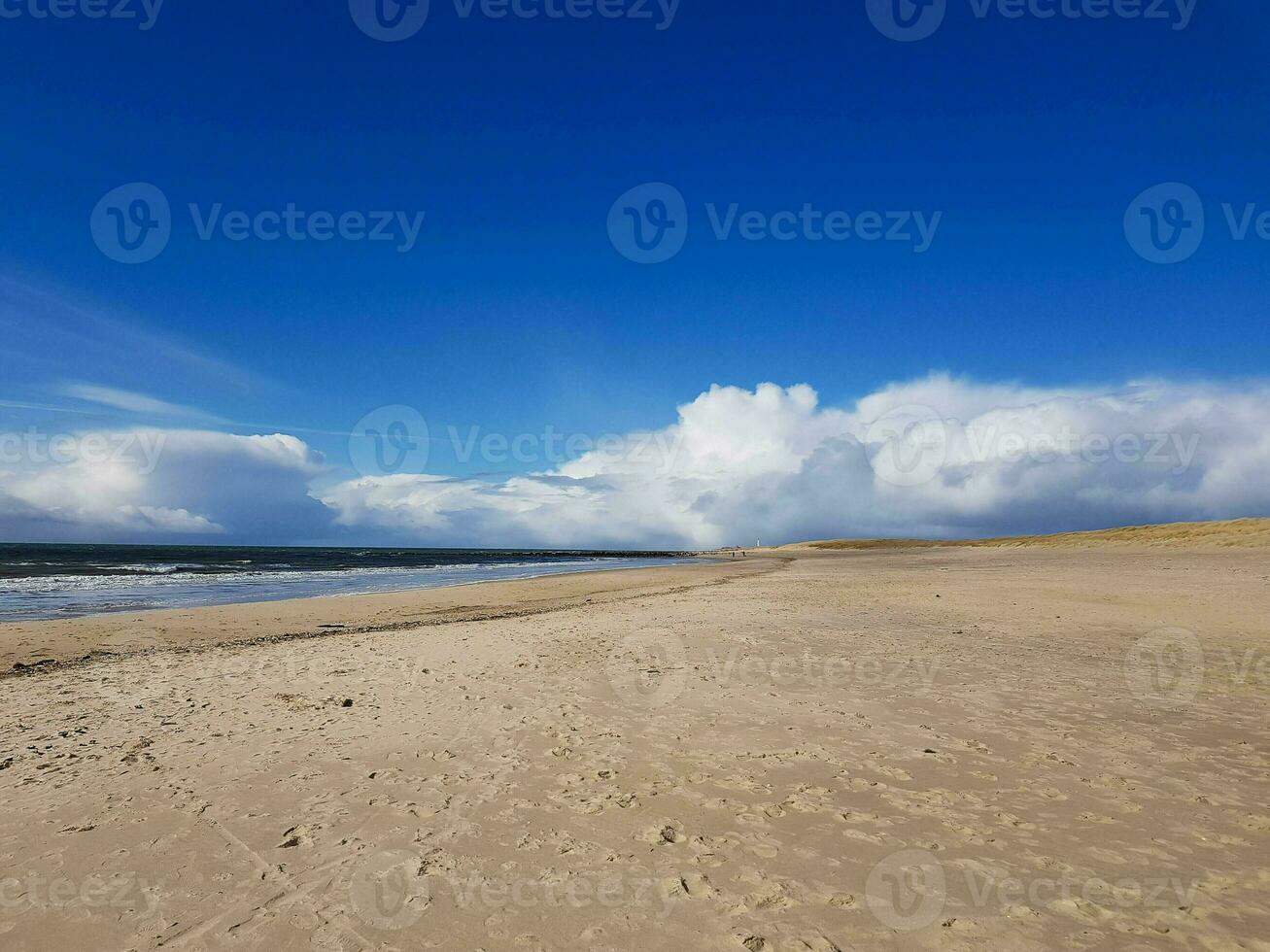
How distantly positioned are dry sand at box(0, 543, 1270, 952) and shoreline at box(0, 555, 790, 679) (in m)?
2.31

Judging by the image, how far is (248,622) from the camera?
830 inches

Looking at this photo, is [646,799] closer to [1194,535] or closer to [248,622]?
[248,622]

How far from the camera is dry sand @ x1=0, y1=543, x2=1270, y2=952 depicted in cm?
449

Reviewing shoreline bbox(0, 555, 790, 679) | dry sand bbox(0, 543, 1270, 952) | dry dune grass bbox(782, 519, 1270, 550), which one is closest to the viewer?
dry sand bbox(0, 543, 1270, 952)

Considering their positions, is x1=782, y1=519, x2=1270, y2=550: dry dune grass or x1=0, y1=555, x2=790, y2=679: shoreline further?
x1=782, y1=519, x2=1270, y2=550: dry dune grass

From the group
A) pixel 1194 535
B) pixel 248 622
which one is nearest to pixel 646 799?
pixel 248 622

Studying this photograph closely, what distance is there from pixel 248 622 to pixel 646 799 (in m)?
19.6

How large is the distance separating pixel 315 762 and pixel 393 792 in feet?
4.84

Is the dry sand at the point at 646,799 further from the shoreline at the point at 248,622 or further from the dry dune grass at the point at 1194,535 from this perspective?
the dry dune grass at the point at 1194,535

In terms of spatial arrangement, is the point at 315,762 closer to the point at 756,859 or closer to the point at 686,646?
the point at 756,859

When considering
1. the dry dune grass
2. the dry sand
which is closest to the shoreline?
the dry sand

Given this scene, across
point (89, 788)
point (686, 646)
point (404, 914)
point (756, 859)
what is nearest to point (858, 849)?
point (756, 859)

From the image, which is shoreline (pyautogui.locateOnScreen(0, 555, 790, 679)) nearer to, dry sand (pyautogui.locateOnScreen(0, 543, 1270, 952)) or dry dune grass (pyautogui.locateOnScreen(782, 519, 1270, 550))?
dry sand (pyautogui.locateOnScreen(0, 543, 1270, 952))

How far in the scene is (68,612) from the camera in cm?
2302
